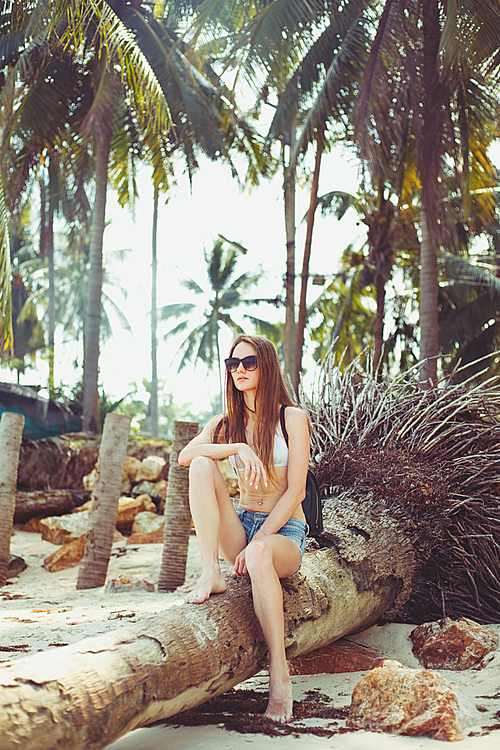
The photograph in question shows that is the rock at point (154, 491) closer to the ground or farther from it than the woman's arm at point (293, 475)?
closer to the ground

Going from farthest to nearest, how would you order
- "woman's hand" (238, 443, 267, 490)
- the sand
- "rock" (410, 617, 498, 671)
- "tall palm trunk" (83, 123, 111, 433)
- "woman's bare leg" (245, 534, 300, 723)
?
"tall palm trunk" (83, 123, 111, 433), "rock" (410, 617, 498, 671), "woman's hand" (238, 443, 267, 490), "woman's bare leg" (245, 534, 300, 723), the sand

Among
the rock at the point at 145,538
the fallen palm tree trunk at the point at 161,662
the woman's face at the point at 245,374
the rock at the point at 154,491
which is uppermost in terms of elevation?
the woman's face at the point at 245,374

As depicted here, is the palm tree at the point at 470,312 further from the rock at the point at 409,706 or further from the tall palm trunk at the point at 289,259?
the rock at the point at 409,706

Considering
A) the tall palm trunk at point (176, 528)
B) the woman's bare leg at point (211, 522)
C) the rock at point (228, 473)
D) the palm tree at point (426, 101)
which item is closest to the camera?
the woman's bare leg at point (211, 522)

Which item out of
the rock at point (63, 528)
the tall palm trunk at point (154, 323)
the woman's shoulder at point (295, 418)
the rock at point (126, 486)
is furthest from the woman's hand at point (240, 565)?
the tall palm trunk at point (154, 323)

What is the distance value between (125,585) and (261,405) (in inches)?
125

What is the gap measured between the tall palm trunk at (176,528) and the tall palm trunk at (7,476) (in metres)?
1.92

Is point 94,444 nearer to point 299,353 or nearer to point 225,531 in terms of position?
point 299,353

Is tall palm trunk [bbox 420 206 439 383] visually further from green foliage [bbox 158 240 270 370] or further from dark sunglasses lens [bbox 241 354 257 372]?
green foliage [bbox 158 240 270 370]

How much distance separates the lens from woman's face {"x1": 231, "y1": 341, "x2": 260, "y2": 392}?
3115 millimetres

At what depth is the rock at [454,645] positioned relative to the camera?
10.5 feet

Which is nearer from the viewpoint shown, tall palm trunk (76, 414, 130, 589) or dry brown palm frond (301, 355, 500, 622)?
dry brown palm frond (301, 355, 500, 622)

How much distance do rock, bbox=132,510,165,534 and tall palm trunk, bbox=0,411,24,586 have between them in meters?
2.48

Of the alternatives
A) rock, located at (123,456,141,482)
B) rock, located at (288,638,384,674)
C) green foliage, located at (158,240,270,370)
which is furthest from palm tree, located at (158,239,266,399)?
rock, located at (288,638,384,674)
